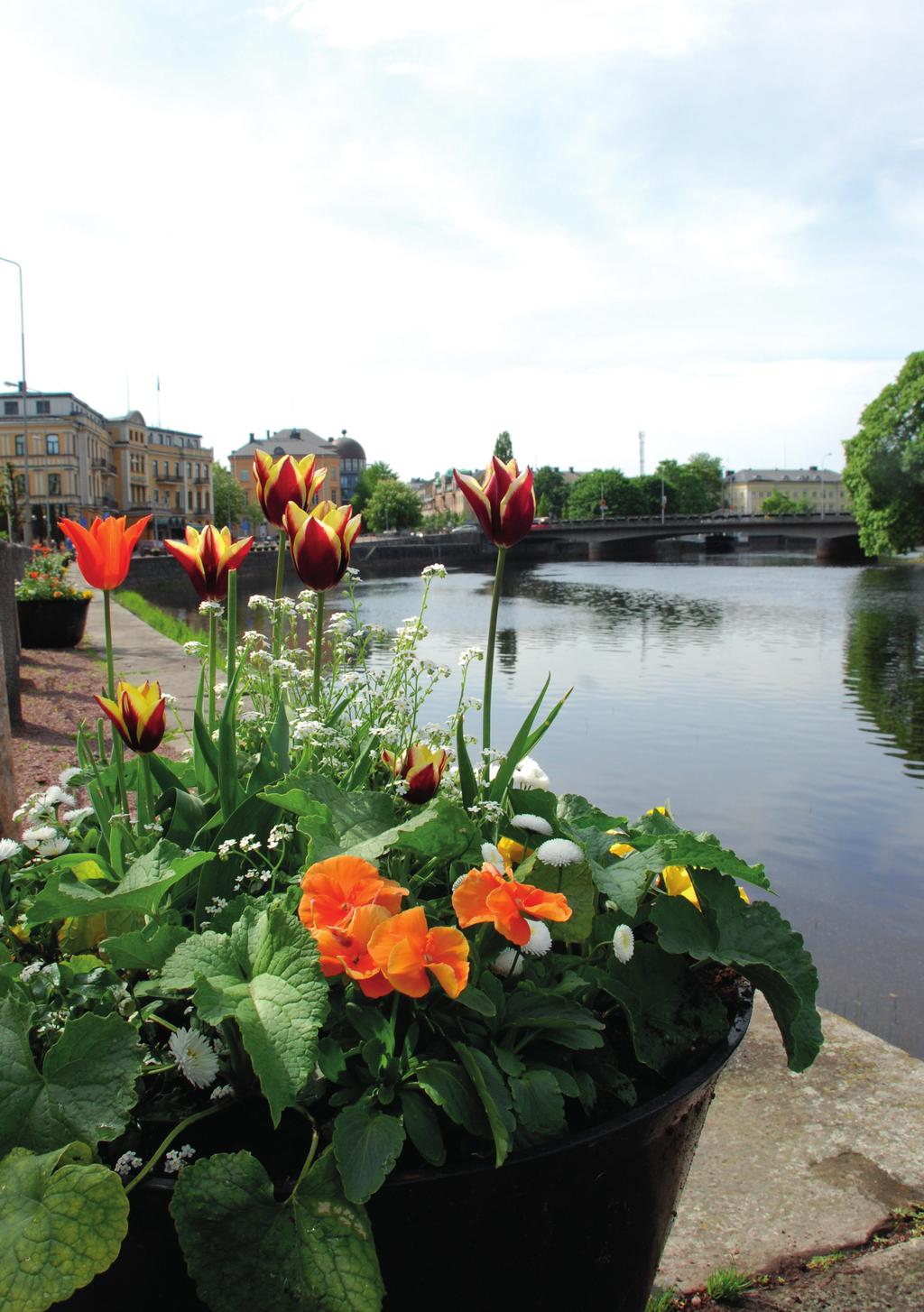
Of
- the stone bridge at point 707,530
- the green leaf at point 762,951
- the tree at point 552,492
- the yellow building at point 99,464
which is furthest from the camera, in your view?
the tree at point 552,492

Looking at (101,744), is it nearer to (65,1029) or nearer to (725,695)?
(65,1029)

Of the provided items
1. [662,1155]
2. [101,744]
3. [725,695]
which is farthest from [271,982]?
[725,695]

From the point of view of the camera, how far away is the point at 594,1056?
4.56ft

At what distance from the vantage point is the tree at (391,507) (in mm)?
116250

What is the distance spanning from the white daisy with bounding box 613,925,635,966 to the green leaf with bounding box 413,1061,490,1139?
285 millimetres

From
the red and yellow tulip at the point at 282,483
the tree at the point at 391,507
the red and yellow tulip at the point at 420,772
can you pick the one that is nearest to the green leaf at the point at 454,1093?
the red and yellow tulip at the point at 420,772

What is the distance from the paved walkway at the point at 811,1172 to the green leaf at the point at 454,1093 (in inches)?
47.6

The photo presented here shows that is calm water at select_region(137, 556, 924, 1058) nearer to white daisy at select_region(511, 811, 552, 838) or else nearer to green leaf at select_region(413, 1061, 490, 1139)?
white daisy at select_region(511, 811, 552, 838)

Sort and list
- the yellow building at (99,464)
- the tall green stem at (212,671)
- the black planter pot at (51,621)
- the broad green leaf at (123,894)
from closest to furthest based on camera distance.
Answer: the broad green leaf at (123,894)
the tall green stem at (212,671)
the black planter pot at (51,621)
the yellow building at (99,464)

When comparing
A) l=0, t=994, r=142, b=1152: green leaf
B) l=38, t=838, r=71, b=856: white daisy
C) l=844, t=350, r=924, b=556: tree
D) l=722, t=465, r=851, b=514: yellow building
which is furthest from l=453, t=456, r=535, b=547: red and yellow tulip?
l=722, t=465, r=851, b=514: yellow building

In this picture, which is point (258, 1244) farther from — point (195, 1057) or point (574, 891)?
point (574, 891)

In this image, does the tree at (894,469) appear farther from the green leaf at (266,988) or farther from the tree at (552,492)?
the tree at (552,492)

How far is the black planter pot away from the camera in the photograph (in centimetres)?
1251

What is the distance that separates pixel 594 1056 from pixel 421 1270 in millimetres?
357
